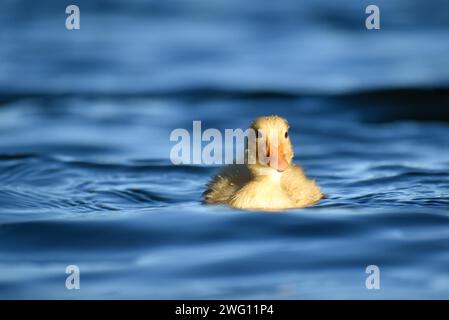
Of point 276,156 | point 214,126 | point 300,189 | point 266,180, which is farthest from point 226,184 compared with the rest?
point 214,126

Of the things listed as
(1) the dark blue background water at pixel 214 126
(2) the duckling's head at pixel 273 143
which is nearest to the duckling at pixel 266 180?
(2) the duckling's head at pixel 273 143

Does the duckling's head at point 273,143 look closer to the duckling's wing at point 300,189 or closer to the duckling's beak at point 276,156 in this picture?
the duckling's beak at point 276,156

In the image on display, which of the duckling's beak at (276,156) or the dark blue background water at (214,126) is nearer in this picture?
the dark blue background water at (214,126)

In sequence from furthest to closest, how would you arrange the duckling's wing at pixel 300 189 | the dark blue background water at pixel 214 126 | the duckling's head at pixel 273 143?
the duckling's wing at pixel 300 189 < the duckling's head at pixel 273 143 < the dark blue background water at pixel 214 126

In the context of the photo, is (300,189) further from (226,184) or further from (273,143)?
(273,143)
